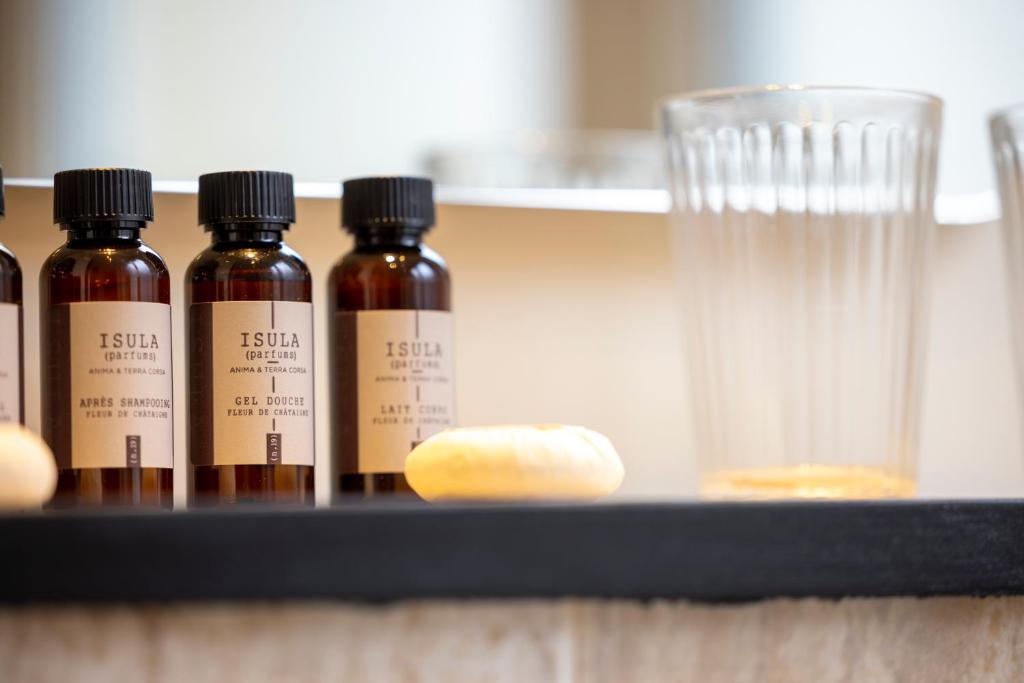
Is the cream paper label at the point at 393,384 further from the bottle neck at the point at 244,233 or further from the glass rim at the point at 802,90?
the glass rim at the point at 802,90

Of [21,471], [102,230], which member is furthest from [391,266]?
[21,471]

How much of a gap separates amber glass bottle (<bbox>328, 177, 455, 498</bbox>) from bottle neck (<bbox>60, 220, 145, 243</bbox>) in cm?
10

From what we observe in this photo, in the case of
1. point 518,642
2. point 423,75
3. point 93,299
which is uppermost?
point 423,75

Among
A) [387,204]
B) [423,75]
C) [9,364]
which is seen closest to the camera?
[9,364]

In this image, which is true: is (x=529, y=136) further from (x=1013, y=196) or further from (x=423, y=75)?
(x=1013, y=196)

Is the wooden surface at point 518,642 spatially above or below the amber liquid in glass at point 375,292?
below

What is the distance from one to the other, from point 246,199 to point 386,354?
0.09m

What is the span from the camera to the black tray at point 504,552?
1.30ft

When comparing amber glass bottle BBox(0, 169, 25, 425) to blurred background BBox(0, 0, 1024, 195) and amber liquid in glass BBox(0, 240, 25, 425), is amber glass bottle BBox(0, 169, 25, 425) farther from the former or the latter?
blurred background BBox(0, 0, 1024, 195)

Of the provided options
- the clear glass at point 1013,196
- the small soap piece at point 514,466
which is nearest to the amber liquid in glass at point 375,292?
the small soap piece at point 514,466

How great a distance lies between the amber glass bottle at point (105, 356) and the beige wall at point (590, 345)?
0.20 metres

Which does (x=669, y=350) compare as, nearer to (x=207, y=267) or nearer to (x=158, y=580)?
(x=207, y=267)

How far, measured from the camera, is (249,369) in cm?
58

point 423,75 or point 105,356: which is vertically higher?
point 423,75
